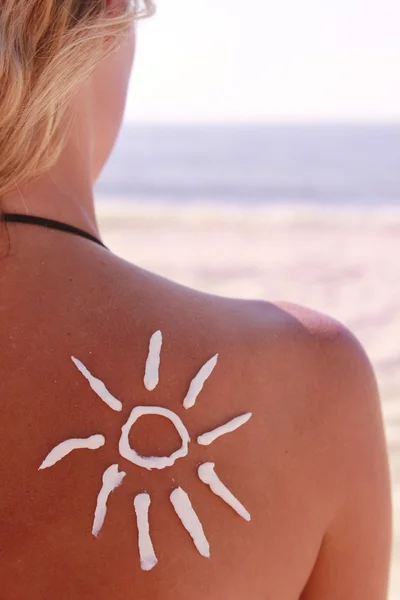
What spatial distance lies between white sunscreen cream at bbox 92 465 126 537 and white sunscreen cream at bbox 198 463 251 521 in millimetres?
88

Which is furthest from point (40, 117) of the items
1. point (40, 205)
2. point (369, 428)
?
point (369, 428)

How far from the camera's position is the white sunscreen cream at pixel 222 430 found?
0.96 meters

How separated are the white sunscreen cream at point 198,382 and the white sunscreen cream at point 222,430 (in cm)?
4

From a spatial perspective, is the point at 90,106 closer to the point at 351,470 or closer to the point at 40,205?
the point at 40,205

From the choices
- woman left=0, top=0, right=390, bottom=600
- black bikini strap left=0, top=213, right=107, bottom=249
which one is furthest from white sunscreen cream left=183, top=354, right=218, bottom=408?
black bikini strap left=0, top=213, right=107, bottom=249

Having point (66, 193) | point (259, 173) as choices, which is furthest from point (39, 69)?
point (259, 173)

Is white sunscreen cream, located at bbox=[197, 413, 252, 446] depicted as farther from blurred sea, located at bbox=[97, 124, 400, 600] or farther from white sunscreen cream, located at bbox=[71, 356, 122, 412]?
blurred sea, located at bbox=[97, 124, 400, 600]

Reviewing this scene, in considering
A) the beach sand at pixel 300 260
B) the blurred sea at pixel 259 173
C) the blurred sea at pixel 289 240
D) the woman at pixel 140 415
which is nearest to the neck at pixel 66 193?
the woman at pixel 140 415

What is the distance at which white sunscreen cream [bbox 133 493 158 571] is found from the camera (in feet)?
3.03

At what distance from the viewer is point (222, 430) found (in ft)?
3.17

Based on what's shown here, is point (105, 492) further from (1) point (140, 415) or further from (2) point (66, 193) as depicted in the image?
(2) point (66, 193)

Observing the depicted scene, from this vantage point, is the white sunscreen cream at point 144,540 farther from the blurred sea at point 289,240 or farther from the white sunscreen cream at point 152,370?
the blurred sea at point 289,240

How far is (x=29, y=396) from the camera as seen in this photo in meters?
0.94

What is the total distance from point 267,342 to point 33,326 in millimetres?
265
